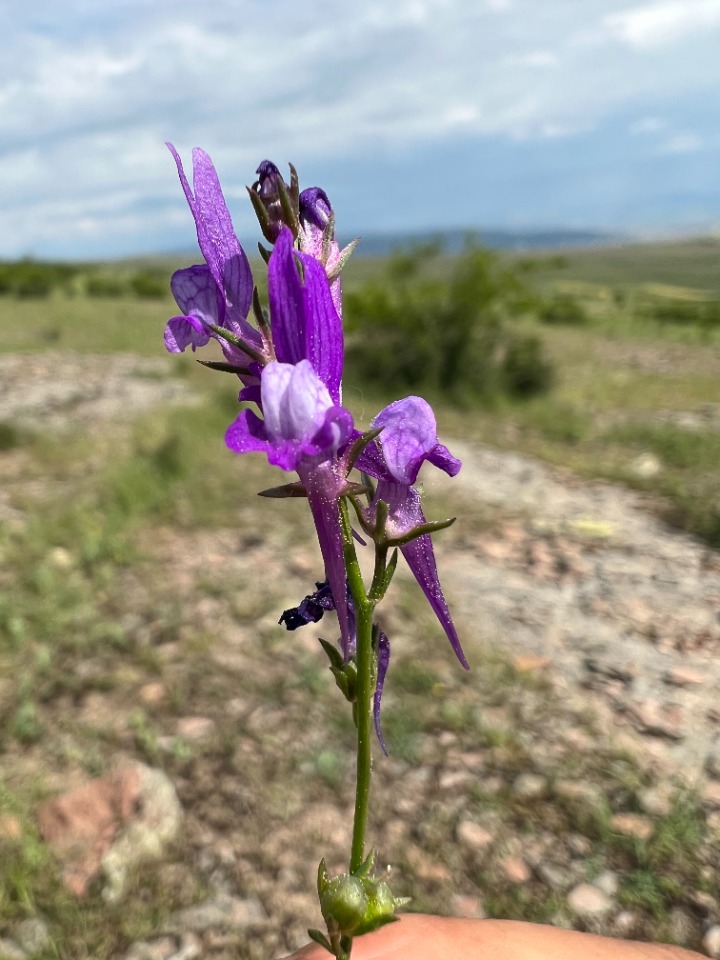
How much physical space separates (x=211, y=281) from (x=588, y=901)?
1.79m

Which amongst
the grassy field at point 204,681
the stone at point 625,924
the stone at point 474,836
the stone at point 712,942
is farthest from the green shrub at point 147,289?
the stone at point 712,942

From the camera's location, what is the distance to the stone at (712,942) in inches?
74.7

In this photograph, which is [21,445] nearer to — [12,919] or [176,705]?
[176,705]

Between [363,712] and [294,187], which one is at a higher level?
[294,187]

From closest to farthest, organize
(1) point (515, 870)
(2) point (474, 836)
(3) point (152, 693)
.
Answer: (1) point (515, 870) < (2) point (474, 836) < (3) point (152, 693)

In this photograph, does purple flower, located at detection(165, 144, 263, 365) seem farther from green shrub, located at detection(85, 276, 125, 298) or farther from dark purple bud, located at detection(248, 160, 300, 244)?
green shrub, located at detection(85, 276, 125, 298)

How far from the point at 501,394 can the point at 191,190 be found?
7194 mm

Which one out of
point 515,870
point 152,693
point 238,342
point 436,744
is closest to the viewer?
point 238,342

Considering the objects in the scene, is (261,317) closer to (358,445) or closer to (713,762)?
→ (358,445)

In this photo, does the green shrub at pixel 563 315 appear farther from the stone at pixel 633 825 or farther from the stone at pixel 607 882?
the stone at pixel 607 882

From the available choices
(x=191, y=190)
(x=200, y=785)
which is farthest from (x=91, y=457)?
(x=191, y=190)

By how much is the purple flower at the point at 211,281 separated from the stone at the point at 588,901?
170 centimetres

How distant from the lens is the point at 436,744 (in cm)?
261

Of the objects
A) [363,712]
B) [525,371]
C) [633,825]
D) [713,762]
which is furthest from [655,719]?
[525,371]
